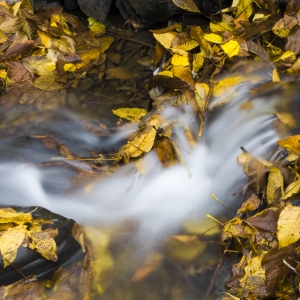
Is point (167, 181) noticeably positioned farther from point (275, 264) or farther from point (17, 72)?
point (17, 72)

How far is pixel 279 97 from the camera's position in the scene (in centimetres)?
245

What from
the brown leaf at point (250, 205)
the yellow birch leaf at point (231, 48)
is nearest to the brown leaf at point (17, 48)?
the yellow birch leaf at point (231, 48)

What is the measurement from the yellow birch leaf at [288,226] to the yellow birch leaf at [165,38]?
1.49 m

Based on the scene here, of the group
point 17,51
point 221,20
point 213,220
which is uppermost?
point 17,51

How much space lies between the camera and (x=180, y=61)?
291cm

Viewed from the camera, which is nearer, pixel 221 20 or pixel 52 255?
pixel 52 255

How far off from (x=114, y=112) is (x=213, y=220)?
99 cm

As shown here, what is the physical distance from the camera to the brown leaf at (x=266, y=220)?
1.99 meters

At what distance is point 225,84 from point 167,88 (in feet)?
1.25

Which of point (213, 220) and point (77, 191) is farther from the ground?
point (77, 191)

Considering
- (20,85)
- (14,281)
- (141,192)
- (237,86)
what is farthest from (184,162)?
(20,85)

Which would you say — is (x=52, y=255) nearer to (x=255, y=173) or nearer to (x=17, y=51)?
(x=255, y=173)

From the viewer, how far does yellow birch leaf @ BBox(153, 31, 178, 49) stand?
9.70 feet

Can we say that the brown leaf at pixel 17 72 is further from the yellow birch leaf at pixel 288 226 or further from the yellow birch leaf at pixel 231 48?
the yellow birch leaf at pixel 288 226
